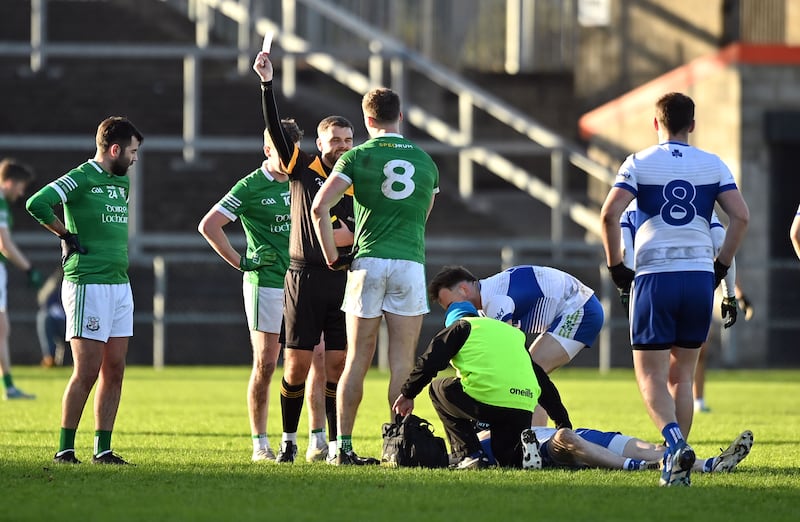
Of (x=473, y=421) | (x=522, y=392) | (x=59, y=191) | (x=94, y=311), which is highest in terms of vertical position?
(x=59, y=191)

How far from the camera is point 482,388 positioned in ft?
29.6

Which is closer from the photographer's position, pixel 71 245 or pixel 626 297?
pixel 626 297

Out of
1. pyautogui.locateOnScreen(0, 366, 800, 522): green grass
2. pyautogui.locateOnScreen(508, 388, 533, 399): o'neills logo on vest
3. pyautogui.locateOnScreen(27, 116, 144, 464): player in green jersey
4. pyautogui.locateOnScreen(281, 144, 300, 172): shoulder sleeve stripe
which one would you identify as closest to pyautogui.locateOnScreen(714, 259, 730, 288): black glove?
pyautogui.locateOnScreen(0, 366, 800, 522): green grass

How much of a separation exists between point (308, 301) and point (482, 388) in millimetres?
1320

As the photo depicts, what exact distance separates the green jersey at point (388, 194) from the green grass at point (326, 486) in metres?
1.39

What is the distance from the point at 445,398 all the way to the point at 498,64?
3823cm

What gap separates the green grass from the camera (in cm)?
→ 718

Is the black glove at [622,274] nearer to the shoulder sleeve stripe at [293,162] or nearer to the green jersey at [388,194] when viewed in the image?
the green jersey at [388,194]

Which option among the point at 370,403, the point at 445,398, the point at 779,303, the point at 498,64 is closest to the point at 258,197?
the point at 445,398

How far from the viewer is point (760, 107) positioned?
82.0 ft

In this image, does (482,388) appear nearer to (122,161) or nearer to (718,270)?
(718,270)

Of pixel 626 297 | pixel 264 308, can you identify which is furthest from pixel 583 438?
pixel 264 308

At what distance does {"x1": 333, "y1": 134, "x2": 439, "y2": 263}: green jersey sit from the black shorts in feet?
1.36

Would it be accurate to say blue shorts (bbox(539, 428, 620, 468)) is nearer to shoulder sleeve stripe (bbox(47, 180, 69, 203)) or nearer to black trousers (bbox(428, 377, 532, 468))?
black trousers (bbox(428, 377, 532, 468))
